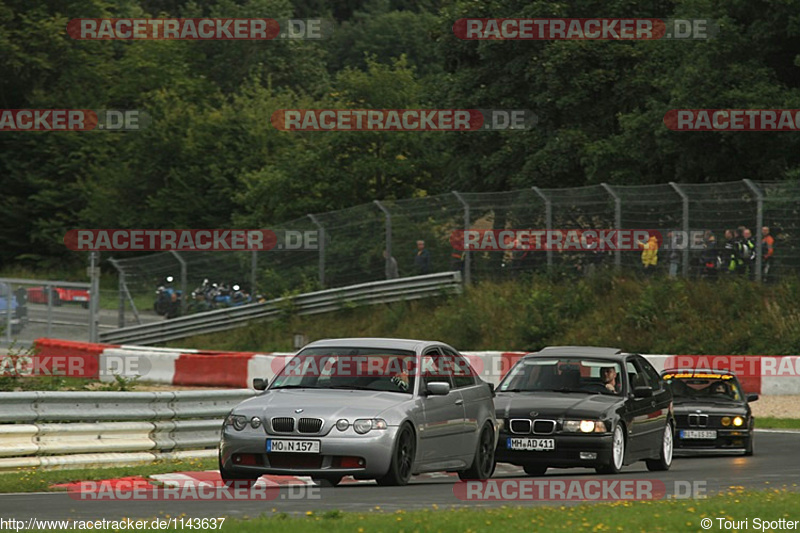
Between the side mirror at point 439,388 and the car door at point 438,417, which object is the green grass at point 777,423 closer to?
the car door at point 438,417

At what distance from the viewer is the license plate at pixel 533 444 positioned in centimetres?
1605

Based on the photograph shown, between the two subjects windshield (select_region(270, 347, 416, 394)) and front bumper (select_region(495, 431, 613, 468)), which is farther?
front bumper (select_region(495, 431, 613, 468))

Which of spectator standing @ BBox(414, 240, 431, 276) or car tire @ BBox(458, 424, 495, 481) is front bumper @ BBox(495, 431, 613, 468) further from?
spectator standing @ BBox(414, 240, 431, 276)

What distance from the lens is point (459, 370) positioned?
1541cm

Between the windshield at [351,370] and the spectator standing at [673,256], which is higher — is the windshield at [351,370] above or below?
below

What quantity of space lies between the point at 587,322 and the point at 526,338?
1473 mm

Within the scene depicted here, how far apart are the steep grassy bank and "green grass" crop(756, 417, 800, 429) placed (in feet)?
11.6

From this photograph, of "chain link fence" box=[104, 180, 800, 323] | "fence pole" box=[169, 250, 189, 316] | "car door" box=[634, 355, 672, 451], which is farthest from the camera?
"fence pole" box=[169, 250, 189, 316]

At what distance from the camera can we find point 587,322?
34438 millimetres

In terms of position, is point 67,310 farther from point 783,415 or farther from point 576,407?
point 576,407

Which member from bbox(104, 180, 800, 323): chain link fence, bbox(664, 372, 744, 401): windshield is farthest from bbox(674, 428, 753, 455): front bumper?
bbox(104, 180, 800, 323): chain link fence

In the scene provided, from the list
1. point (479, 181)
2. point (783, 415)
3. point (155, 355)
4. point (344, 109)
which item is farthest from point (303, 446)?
point (344, 109)

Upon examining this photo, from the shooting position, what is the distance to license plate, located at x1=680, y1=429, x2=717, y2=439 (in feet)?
67.2

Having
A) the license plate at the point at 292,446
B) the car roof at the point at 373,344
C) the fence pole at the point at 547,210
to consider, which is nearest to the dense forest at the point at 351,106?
the fence pole at the point at 547,210
